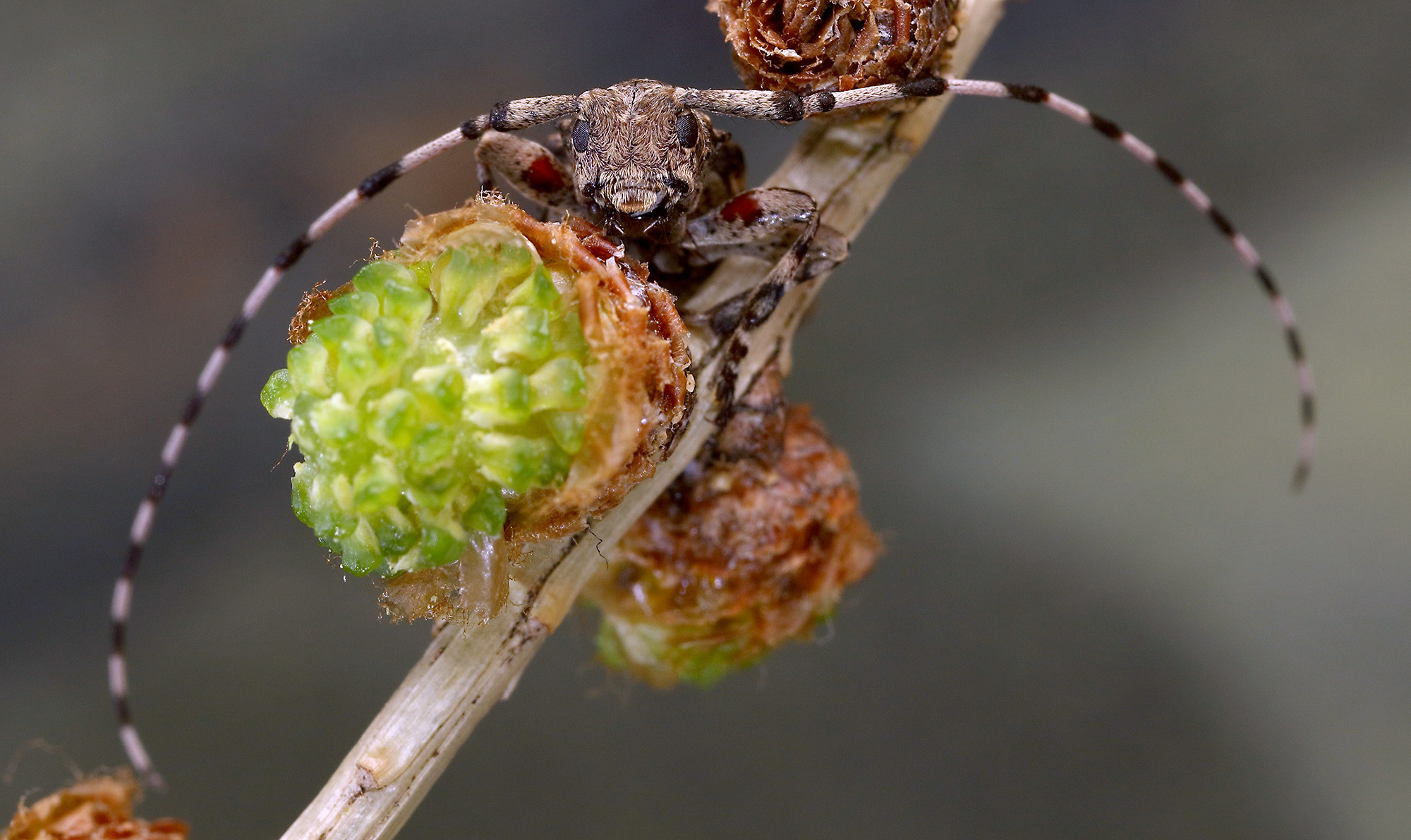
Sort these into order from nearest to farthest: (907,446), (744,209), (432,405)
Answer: (432,405), (744,209), (907,446)

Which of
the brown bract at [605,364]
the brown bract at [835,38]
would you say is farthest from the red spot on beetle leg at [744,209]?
the brown bract at [605,364]

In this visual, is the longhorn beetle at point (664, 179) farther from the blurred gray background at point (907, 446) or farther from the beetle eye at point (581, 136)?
the blurred gray background at point (907, 446)

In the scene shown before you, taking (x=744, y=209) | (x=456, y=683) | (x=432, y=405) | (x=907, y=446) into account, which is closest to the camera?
(x=432, y=405)

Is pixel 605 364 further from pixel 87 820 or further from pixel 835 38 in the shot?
pixel 87 820

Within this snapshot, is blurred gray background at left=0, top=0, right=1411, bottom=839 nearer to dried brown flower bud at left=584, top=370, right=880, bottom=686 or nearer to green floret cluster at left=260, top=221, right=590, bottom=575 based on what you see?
dried brown flower bud at left=584, top=370, right=880, bottom=686

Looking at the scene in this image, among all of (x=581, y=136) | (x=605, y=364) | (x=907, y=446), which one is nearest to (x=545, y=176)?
(x=581, y=136)
